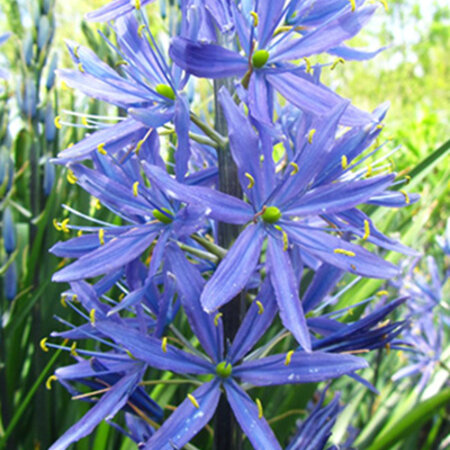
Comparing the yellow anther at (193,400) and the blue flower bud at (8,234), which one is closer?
the yellow anther at (193,400)

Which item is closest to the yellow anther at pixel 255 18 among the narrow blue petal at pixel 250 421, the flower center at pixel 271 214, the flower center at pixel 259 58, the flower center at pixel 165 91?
the flower center at pixel 259 58

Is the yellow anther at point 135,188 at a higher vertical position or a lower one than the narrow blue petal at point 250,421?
higher

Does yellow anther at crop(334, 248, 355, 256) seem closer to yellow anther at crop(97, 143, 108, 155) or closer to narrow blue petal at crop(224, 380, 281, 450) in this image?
narrow blue petal at crop(224, 380, 281, 450)

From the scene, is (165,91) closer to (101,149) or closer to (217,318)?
(101,149)

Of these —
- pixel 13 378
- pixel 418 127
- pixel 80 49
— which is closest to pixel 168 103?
pixel 80 49

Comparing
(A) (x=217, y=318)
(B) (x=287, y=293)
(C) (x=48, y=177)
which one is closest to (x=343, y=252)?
(B) (x=287, y=293)

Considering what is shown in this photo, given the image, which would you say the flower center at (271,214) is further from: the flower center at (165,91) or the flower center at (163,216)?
the flower center at (165,91)

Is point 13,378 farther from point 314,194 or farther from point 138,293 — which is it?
point 314,194
